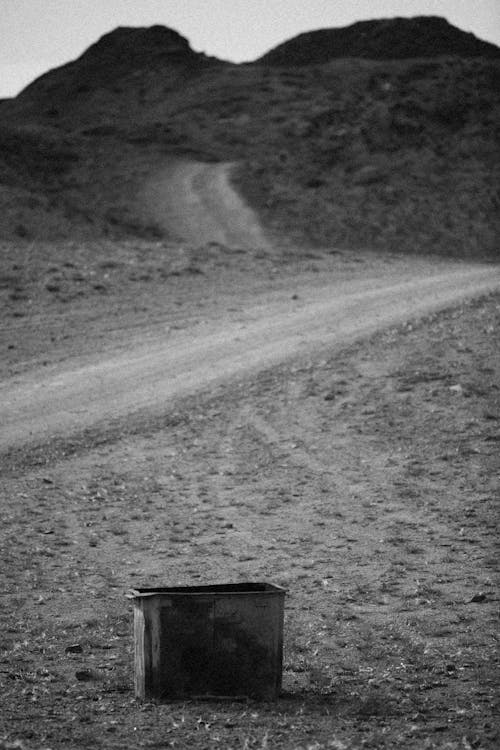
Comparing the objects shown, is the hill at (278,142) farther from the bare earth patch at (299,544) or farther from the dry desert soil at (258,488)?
the bare earth patch at (299,544)

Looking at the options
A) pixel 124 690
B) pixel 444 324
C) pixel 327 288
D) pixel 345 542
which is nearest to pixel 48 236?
pixel 327 288

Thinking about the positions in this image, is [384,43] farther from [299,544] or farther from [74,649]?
[74,649]

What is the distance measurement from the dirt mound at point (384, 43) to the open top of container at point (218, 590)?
56534mm

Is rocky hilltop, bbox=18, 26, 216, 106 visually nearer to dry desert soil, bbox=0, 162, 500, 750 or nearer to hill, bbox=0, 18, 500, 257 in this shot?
hill, bbox=0, 18, 500, 257

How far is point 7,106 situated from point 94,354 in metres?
42.0

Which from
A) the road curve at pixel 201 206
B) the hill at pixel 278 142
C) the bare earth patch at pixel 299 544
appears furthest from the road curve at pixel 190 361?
the hill at pixel 278 142

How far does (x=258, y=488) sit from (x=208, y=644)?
5.58 meters

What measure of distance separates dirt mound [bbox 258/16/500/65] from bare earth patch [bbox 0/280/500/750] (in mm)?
47403

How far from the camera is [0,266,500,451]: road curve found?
14.1m

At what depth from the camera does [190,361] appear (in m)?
16.5

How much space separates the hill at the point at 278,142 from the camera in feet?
107

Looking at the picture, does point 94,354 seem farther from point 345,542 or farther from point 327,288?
point 345,542

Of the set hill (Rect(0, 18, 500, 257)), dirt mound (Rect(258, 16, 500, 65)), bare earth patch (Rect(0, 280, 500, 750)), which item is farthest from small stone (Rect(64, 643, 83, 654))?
dirt mound (Rect(258, 16, 500, 65))


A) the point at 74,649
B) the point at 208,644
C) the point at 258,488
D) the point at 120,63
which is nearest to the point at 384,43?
the point at 120,63
